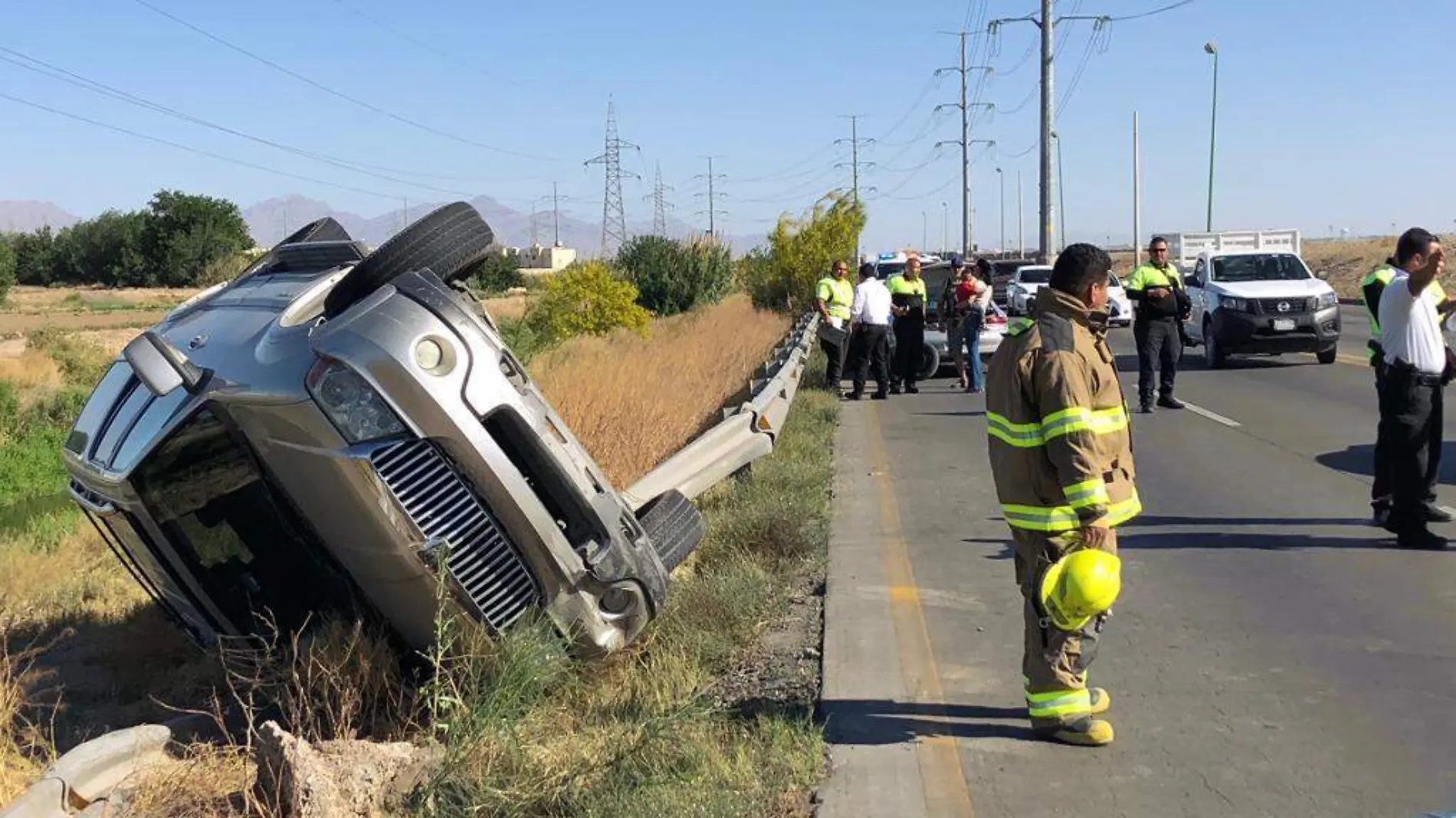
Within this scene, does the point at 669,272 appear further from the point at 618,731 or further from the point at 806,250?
the point at 618,731

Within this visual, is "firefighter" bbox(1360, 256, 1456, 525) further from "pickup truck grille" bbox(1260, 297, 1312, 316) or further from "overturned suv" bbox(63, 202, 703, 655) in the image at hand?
"pickup truck grille" bbox(1260, 297, 1312, 316)

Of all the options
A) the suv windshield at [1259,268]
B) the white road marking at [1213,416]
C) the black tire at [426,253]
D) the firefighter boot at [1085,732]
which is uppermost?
the black tire at [426,253]

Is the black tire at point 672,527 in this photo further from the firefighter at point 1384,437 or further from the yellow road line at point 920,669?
the firefighter at point 1384,437

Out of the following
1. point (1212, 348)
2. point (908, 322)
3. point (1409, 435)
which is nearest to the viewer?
point (1409, 435)

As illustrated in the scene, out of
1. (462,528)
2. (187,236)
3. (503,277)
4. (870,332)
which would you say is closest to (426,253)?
(462,528)

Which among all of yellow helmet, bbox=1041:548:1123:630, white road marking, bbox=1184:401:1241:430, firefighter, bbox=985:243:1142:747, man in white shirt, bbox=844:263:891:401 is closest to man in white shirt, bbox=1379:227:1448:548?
firefighter, bbox=985:243:1142:747

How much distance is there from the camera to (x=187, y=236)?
8781cm

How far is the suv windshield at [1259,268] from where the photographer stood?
19844 millimetres

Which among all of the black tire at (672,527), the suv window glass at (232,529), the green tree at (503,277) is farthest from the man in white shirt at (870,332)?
the green tree at (503,277)

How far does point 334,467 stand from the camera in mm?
4383

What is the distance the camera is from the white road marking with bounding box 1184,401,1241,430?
43.3 ft

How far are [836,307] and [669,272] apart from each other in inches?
908

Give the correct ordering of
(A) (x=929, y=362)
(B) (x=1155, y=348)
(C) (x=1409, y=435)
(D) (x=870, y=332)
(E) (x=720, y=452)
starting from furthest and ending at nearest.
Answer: (A) (x=929, y=362) → (D) (x=870, y=332) → (B) (x=1155, y=348) → (E) (x=720, y=452) → (C) (x=1409, y=435)

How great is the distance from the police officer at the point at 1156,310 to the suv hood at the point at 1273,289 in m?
5.31
